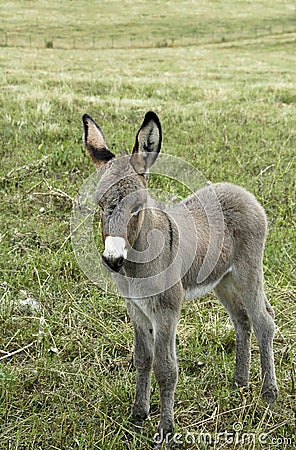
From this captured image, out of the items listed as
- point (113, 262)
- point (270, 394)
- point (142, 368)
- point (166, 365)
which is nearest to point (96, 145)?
point (113, 262)

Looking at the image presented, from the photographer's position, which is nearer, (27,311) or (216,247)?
(216,247)

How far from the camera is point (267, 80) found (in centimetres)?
1759

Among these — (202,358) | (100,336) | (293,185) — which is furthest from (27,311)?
(293,185)

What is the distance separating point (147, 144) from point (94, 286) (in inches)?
103

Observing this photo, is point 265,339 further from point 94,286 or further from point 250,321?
point 94,286

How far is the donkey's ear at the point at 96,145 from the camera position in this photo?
3.44 m

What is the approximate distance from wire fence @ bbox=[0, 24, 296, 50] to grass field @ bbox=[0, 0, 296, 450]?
12792mm

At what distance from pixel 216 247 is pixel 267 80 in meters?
14.6

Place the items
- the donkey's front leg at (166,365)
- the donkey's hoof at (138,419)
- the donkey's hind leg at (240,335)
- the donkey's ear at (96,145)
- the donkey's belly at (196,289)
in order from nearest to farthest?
1. the donkey's ear at (96,145)
2. the donkey's front leg at (166,365)
3. the donkey's belly at (196,289)
4. the donkey's hoof at (138,419)
5. the donkey's hind leg at (240,335)

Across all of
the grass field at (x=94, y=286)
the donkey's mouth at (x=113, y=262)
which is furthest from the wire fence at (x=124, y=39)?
the donkey's mouth at (x=113, y=262)

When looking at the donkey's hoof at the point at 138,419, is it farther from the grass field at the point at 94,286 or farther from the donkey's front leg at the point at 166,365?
the donkey's front leg at the point at 166,365

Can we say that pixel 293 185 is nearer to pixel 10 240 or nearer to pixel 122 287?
pixel 10 240

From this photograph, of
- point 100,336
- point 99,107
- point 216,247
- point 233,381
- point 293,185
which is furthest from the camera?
point 99,107

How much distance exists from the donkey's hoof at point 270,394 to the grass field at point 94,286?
0.23 ft
